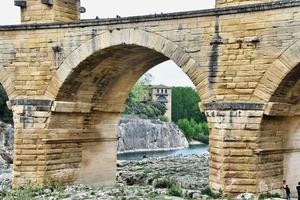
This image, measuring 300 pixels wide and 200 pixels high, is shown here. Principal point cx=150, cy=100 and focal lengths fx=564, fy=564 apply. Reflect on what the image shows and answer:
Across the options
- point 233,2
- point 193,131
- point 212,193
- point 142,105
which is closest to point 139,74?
point 233,2

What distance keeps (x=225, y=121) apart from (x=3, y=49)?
7.71 m

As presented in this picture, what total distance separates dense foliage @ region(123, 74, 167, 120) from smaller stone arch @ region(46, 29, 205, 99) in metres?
47.4

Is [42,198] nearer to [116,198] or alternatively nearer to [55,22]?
[116,198]

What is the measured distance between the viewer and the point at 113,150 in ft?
65.4

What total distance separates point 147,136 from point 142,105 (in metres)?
12.1

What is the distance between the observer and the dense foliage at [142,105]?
66.9 m

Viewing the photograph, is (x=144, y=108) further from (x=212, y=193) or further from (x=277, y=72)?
(x=277, y=72)

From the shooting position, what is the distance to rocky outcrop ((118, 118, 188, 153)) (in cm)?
5634

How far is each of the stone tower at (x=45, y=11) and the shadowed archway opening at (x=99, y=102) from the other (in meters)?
2.09

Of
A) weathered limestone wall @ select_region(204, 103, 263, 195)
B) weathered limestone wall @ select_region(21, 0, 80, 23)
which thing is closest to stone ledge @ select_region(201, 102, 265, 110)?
weathered limestone wall @ select_region(204, 103, 263, 195)

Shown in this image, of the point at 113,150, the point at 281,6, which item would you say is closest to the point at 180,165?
the point at 113,150

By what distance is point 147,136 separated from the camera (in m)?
60.1

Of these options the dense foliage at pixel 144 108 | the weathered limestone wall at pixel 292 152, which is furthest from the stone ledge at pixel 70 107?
the dense foliage at pixel 144 108

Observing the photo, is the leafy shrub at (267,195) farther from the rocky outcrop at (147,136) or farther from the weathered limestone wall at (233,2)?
the rocky outcrop at (147,136)
